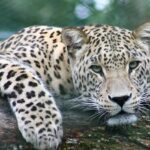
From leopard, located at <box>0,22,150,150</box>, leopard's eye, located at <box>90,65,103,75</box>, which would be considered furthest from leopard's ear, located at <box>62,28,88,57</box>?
leopard's eye, located at <box>90,65,103,75</box>

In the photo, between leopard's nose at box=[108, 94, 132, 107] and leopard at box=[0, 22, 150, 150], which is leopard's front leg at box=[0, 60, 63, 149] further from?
leopard's nose at box=[108, 94, 132, 107]

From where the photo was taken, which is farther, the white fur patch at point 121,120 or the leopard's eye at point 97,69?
the leopard's eye at point 97,69

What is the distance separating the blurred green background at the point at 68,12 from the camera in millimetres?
4219

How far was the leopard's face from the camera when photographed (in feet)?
14.3

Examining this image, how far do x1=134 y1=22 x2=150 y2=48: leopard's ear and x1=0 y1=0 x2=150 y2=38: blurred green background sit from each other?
5 cm

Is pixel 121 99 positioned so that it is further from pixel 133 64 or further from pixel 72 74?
pixel 72 74

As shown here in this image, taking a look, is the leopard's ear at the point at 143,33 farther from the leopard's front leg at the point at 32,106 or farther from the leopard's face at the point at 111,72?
the leopard's front leg at the point at 32,106

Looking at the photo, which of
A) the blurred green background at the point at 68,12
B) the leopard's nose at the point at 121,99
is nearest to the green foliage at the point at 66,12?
the blurred green background at the point at 68,12

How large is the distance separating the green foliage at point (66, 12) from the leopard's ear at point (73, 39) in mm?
→ 81

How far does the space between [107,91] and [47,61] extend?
80cm

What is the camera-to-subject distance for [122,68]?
462 cm

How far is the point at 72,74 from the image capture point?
502 cm

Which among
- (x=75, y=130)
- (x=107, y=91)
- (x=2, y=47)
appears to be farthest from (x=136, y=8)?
(x=2, y=47)

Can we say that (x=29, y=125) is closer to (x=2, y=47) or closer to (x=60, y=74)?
(x=60, y=74)
